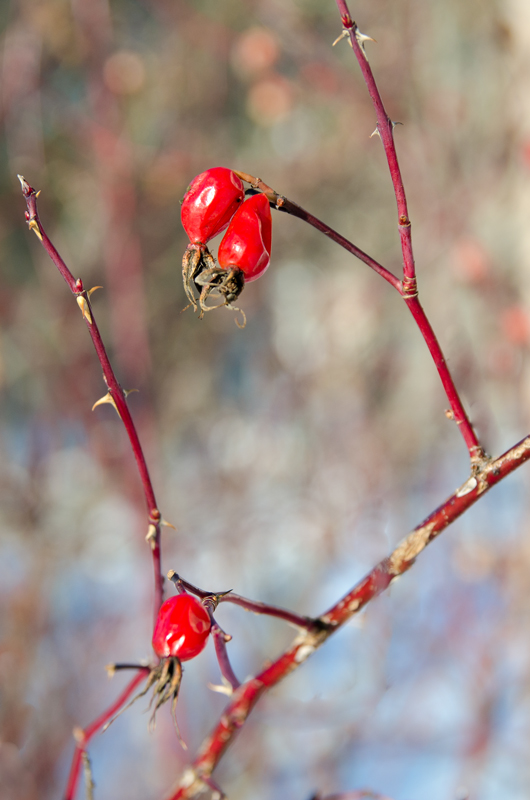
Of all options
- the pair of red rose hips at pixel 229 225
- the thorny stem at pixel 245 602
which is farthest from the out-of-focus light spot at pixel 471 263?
the thorny stem at pixel 245 602

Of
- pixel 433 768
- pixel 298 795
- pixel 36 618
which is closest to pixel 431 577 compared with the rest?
pixel 433 768

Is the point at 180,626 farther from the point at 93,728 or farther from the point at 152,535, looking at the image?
the point at 93,728

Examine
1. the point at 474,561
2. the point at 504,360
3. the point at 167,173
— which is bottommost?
the point at 474,561

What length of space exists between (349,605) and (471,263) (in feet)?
Answer: 4.74

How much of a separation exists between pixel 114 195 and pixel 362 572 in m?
1.90

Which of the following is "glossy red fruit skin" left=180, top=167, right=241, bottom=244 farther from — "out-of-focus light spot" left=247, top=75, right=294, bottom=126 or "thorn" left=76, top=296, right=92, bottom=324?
"out-of-focus light spot" left=247, top=75, right=294, bottom=126

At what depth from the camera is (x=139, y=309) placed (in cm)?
238

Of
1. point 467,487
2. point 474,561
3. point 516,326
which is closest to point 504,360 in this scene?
point 516,326

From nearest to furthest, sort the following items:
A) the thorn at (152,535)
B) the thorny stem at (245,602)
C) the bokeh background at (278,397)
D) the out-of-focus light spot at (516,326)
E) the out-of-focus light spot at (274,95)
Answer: the thorny stem at (245,602)
the thorn at (152,535)
the out-of-focus light spot at (516,326)
the bokeh background at (278,397)
the out-of-focus light spot at (274,95)

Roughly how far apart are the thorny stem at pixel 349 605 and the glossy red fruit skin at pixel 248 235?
29cm

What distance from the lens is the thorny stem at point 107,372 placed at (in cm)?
44

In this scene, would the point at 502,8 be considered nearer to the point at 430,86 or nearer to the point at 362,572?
the point at 430,86

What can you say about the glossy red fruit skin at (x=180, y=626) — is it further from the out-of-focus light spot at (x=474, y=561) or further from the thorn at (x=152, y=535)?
the out-of-focus light spot at (x=474, y=561)

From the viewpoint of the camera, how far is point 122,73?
79.7 inches
